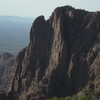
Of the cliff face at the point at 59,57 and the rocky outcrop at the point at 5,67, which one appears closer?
the cliff face at the point at 59,57

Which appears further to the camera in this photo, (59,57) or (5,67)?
(5,67)

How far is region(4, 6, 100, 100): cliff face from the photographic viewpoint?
220 ft

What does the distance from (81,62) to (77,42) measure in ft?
13.4

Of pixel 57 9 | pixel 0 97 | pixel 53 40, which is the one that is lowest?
pixel 0 97

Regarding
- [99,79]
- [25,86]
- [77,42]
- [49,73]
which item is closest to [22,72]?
[25,86]

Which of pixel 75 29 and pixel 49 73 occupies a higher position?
pixel 75 29

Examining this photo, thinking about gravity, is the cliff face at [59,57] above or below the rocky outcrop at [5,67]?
above

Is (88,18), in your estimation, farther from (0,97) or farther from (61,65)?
A: (0,97)

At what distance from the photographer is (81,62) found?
6694 centimetres

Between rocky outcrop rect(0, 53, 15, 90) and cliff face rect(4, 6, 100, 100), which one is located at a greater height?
cliff face rect(4, 6, 100, 100)

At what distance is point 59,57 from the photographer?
69.8 m

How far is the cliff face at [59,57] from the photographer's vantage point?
2635 inches

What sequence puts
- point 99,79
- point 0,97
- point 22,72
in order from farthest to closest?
point 22,72, point 0,97, point 99,79

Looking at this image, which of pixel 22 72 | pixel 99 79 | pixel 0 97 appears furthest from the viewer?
pixel 22 72
